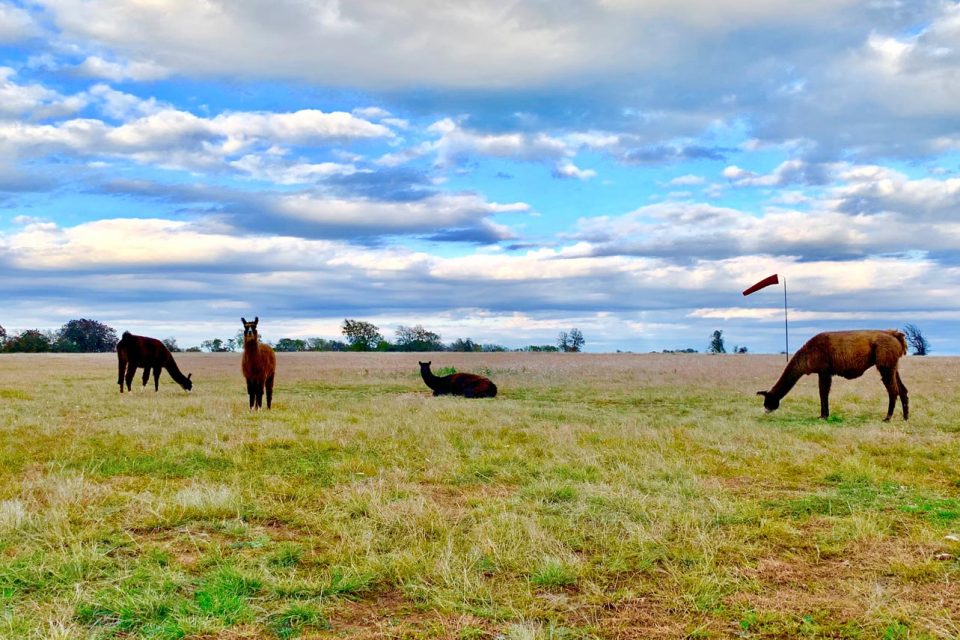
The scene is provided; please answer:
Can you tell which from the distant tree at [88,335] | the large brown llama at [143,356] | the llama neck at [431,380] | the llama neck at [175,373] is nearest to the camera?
the large brown llama at [143,356]

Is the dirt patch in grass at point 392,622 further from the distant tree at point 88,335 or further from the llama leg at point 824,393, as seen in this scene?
the distant tree at point 88,335

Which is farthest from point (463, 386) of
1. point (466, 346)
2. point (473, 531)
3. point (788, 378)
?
point (466, 346)

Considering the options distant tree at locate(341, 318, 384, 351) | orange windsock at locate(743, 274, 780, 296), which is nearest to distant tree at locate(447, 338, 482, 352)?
distant tree at locate(341, 318, 384, 351)

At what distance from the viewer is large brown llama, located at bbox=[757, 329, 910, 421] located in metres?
16.3

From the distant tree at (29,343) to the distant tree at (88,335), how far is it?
21.5 feet

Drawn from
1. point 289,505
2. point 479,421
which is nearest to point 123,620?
point 289,505

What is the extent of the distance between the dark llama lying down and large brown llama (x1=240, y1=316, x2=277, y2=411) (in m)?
7.04

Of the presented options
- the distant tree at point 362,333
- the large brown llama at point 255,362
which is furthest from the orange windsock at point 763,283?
the distant tree at point 362,333

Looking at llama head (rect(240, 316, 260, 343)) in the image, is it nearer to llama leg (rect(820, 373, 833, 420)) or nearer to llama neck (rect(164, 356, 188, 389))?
llama neck (rect(164, 356, 188, 389))

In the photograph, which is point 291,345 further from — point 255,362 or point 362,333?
point 255,362

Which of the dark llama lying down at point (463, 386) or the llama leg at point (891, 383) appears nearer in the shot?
the llama leg at point (891, 383)

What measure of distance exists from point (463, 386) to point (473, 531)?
16.1 metres

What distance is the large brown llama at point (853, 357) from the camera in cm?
1634

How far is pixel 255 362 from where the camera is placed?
1655cm
